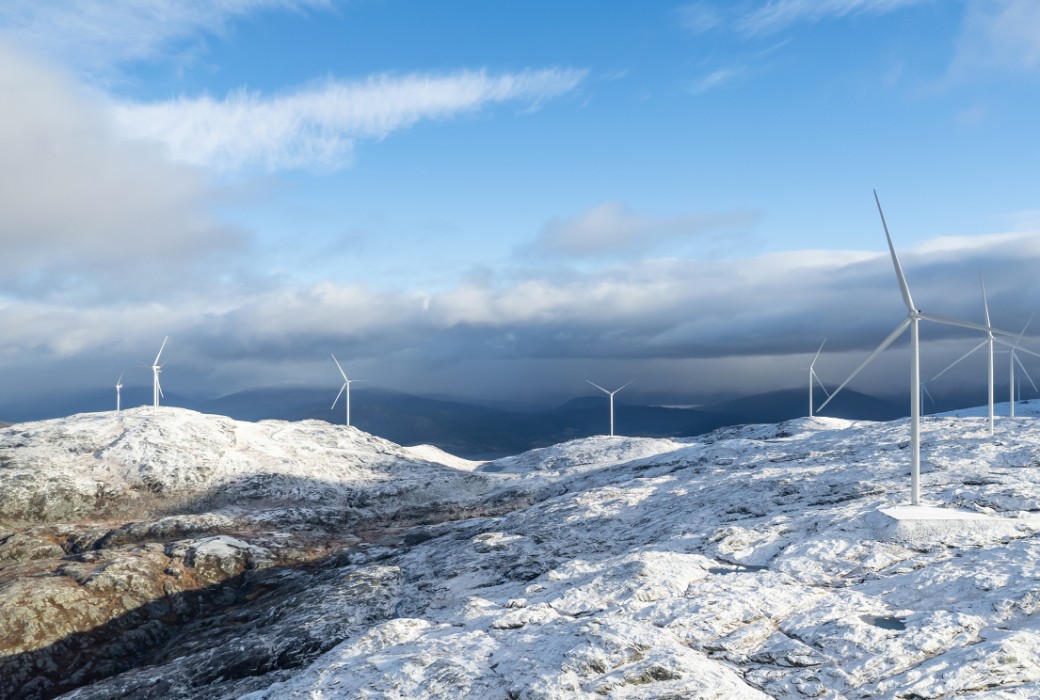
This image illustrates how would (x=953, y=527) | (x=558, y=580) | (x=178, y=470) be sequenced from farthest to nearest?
(x=178, y=470)
(x=558, y=580)
(x=953, y=527)

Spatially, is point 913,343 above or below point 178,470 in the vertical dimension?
above

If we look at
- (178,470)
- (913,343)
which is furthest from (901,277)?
(178,470)

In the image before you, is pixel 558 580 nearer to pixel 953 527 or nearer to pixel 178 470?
pixel 953 527

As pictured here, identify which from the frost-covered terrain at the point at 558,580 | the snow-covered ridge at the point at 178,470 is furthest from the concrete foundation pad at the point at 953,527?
the snow-covered ridge at the point at 178,470

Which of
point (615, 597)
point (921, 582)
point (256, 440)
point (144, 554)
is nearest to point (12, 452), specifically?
point (256, 440)

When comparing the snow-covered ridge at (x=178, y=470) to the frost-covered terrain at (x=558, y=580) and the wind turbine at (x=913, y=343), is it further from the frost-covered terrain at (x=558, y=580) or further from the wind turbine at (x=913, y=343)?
the wind turbine at (x=913, y=343)

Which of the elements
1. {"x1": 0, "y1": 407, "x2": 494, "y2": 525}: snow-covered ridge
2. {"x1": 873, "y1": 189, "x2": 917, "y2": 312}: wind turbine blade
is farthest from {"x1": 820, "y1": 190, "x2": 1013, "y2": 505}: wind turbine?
{"x1": 0, "y1": 407, "x2": 494, "y2": 525}: snow-covered ridge

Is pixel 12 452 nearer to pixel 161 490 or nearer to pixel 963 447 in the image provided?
pixel 161 490

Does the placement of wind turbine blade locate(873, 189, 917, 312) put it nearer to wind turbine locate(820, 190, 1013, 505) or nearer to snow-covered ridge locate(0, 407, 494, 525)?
wind turbine locate(820, 190, 1013, 505)

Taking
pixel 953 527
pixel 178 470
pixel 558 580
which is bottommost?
pixel 178 470
